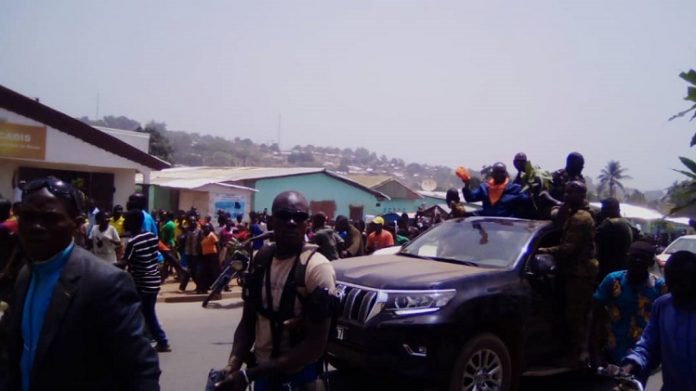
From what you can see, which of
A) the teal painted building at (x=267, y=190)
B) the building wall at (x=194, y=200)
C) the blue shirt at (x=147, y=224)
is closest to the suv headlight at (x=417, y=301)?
the blue shirt at (x=147, y=224)

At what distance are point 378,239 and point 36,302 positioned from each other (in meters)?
10.0

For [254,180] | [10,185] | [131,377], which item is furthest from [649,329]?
[254,180]

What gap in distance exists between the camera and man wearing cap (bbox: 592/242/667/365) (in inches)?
196

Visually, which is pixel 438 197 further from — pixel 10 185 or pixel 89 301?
pixel 89 301

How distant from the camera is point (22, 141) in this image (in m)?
16.9

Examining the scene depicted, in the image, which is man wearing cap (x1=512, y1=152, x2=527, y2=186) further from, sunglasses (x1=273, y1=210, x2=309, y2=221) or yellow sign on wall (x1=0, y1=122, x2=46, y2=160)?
yellow sign on wall (x1=0, y1=122, x2=46, y2=160)

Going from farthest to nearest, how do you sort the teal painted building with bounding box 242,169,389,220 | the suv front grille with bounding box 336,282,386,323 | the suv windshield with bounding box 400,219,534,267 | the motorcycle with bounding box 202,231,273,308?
the teal painted building with bounding box 242,169,389,220
the suv windshield with bounding box 400,219,534,267
the suv front grille with bounding box 336,282,386,323
the motorcycle with bounding box 202,231,273,308

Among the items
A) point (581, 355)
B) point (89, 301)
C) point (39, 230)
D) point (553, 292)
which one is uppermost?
point (39, 230)

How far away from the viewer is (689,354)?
3299 mm

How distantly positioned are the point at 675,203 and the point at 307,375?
2221mm

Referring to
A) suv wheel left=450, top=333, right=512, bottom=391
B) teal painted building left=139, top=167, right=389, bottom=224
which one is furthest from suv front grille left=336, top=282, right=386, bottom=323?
teal painted building left=139, top=167, right=389, bottom=224

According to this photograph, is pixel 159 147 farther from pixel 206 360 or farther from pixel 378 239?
pixel 206 360

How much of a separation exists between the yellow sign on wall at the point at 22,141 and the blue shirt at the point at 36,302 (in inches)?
628

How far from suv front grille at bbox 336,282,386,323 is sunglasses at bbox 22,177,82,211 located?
329 centimetres
